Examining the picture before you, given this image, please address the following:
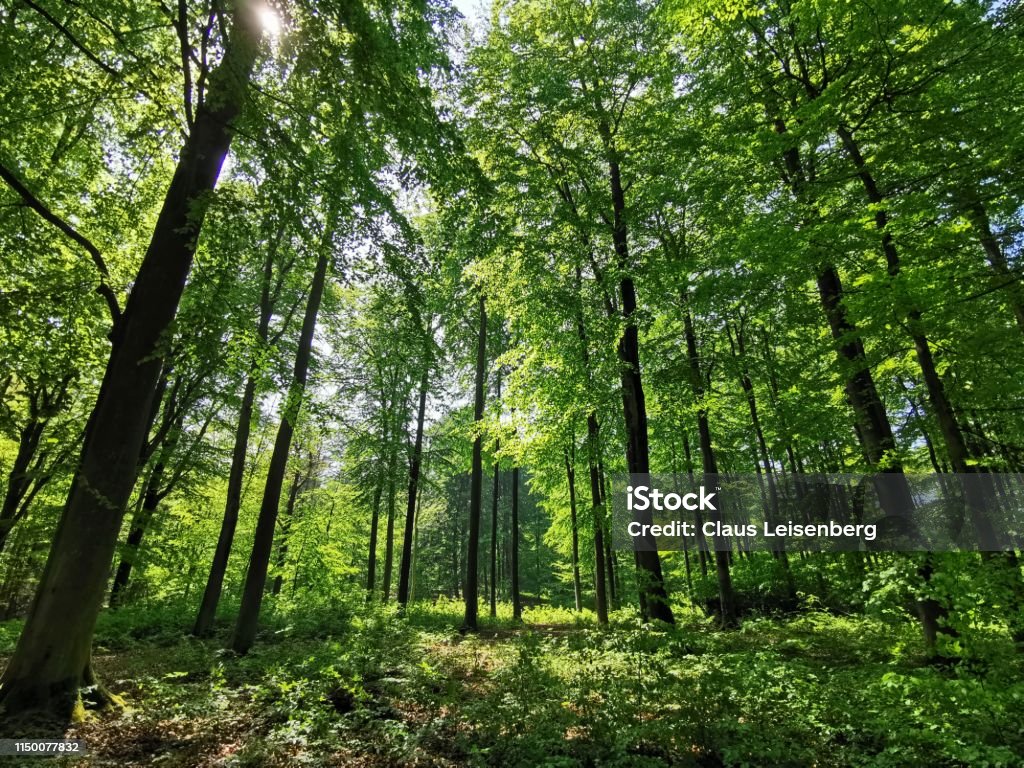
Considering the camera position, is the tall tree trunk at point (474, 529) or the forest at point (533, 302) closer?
the forest at point (533, 302)

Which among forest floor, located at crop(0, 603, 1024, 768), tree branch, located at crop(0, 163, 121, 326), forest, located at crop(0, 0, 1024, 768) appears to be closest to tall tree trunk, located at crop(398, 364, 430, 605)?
forest, located at crop(0, 0, 1024, 768)

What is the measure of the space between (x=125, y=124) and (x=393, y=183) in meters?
5.06

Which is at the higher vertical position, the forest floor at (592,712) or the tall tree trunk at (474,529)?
the tall tree trunk at (474,529)

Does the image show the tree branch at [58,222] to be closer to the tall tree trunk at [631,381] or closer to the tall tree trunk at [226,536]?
the tall tree trunk at [226,536]

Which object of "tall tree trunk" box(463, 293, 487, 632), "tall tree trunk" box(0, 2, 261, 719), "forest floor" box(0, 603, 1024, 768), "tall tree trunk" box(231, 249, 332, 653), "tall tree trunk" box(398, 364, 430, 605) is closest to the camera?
"forest floor" box(0, 603, 1024, 768)

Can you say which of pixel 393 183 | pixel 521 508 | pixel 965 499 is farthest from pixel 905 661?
pixel 521 508

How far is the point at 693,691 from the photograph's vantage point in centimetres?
516

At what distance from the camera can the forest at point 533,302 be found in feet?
15.9

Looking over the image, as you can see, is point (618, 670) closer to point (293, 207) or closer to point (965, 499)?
point (965, 499)

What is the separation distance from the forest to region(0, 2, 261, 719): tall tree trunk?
0.10ft

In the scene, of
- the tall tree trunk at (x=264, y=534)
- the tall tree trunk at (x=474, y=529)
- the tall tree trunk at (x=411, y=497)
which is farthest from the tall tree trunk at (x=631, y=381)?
the tall tree trunk at (x=411, y=497)

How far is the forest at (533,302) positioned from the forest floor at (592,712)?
5 cm

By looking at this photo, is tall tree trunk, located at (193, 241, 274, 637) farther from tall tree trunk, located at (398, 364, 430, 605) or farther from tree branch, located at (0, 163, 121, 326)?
tall tree trunk, located at (398, 364, 430, 605)

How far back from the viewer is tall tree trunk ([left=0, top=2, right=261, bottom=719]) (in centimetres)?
477
